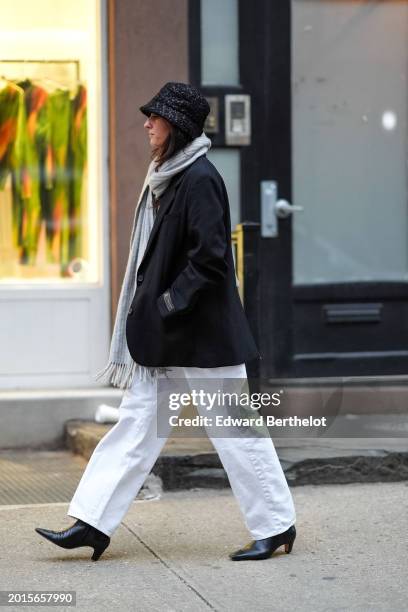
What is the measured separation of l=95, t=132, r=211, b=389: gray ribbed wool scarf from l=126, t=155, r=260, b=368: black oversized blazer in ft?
0.20

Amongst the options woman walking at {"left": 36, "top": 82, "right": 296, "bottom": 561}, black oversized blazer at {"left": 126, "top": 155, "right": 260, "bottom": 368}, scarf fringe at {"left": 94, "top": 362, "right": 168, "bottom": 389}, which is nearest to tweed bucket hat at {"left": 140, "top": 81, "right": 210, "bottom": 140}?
woman walking at {"left": 36, "top": 82, "right": 296, "bottom": 561}

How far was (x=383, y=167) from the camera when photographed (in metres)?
7.44

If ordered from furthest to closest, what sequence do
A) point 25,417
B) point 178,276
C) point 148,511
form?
point 25,417, point 148,511, point 178,276

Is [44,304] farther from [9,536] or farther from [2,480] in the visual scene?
[9,536]

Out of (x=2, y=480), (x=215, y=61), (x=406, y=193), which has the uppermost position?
(x=215, y=61)

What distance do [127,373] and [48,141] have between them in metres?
2.88

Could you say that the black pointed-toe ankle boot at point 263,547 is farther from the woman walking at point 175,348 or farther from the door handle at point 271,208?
the door handle at point 271,208

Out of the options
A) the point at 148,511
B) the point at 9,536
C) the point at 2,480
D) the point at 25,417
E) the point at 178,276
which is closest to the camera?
the point at 178,276

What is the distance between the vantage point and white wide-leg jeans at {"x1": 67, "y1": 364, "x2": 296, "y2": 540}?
4633mm

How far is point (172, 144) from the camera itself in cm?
468

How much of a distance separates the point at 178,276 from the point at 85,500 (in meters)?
0.94

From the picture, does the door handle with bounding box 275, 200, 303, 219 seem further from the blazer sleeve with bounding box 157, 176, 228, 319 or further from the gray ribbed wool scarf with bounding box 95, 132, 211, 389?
the blazer sleeve with bounding box 157, 176, 228, 319

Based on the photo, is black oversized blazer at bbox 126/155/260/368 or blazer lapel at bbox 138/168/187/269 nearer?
black oversized blazer at bbox 126/155/260/368

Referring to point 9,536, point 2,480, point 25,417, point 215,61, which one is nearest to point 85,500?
point 9,536
